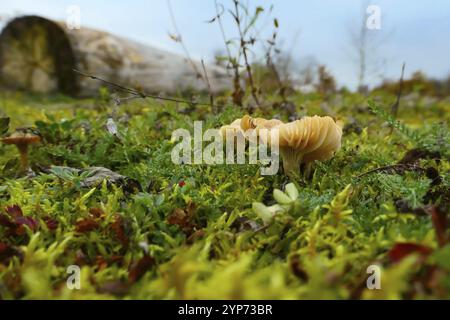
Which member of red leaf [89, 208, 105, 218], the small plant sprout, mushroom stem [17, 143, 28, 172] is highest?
mushroom stem [17, 143, 28, 172]

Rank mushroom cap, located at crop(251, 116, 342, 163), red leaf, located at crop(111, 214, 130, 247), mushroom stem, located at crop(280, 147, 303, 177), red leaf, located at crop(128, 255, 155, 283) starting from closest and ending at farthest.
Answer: red leaf, located at crop(128, 255, 155, 283) < red leaf, located at crop(111, 214, 130, 247) < mushroom cap, located at crop(251, 116, 342, 163) < mushroom stem, located at crop(280, 147, 303, 177)

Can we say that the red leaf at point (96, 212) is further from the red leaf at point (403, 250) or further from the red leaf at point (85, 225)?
the red leaf at point (403, 250)

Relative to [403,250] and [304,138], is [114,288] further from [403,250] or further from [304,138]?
[304,138]

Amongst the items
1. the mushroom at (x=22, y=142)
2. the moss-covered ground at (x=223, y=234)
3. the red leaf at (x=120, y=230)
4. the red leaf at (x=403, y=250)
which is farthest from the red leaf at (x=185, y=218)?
the mushroom at (x=22, y=142)

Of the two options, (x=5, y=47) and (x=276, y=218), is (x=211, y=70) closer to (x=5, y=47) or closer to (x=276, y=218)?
(x=5, y=47)

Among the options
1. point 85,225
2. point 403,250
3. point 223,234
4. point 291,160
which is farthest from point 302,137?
point 85,225

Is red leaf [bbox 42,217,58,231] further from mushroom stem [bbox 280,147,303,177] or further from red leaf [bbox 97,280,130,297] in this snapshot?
mushroom stem [bbox 280,147,303,177]

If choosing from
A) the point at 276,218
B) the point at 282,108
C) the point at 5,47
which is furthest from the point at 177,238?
the point at 5,47

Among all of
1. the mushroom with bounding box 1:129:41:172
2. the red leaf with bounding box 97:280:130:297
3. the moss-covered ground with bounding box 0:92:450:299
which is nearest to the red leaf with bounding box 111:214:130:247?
the moss-covered ground with bounding box 0:92:450:299
